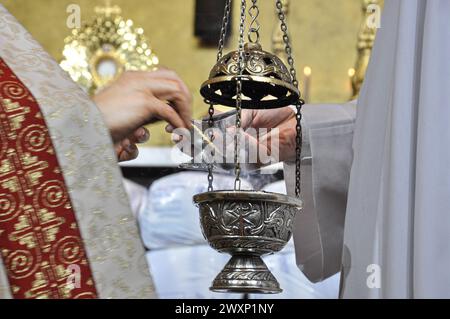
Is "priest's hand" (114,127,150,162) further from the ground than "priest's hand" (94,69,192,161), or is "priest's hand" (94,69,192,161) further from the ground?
"priest's hand" (94,69,192,161)

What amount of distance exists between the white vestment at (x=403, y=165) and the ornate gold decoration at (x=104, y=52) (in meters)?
2.76

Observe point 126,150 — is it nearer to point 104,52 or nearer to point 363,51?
point 363,51

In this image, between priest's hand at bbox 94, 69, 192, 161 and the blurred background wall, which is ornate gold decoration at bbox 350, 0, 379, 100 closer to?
the blurred background wall

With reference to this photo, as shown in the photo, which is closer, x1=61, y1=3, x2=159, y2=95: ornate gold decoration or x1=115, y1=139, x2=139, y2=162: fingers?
x1=115, y1=139, x2=139, y2=162: fingers

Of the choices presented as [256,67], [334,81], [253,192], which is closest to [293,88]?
[256,67]

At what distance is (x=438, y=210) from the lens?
1194 millimetres

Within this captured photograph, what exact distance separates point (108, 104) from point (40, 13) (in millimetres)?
3763

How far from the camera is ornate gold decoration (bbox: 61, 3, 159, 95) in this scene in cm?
402

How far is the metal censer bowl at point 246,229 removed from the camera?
1.21 meters

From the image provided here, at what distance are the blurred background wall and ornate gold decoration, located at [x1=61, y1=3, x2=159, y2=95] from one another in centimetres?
35

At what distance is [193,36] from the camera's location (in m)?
4.59

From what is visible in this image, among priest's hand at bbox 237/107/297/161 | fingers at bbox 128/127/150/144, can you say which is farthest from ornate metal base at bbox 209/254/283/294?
priest's hand at bbox 237/107/297/161

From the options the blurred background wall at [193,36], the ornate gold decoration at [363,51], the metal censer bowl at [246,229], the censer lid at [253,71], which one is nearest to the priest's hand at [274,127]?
the censer lid at [253,71]

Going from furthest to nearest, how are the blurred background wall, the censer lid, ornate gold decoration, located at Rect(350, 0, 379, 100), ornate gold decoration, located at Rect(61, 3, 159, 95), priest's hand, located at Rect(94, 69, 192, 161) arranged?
1. the blurred background wall
2. ornate gold decoration, located at Rect(61, 3, 159, 95)
3. ornate gold decoration, located at Rect(350, 0, 379, 100)
4. the censer lid
5. priest's hand, located at Rect(94, 69, 192, 161)
